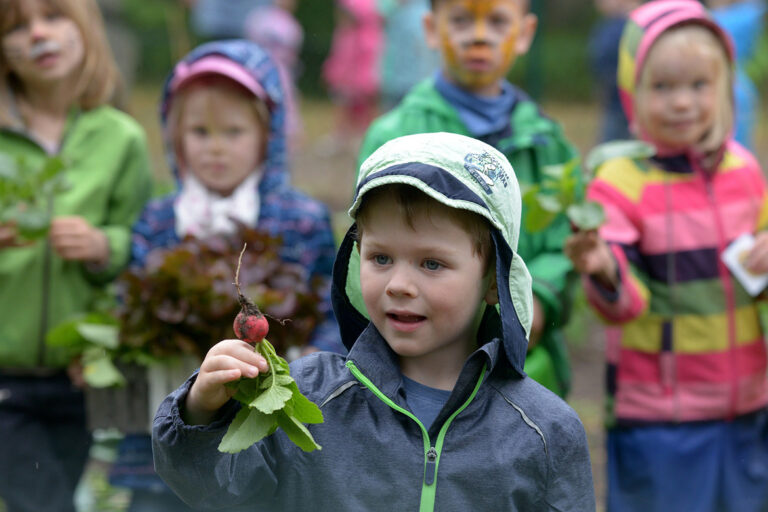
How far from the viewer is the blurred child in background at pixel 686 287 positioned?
3.89 m

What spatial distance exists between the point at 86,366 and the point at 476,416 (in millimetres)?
1952

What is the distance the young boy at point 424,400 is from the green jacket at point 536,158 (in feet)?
4.34

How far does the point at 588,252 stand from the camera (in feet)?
11.4

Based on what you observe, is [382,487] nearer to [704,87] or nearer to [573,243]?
[573,243]

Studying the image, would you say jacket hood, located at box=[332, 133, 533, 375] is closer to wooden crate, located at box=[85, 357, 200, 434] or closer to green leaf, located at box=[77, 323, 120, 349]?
wooden crate, located at box=[85, 357, 200, 434]

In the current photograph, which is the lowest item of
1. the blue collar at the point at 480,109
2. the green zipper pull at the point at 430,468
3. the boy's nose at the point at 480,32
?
the green zipper pull at the point at 430,468

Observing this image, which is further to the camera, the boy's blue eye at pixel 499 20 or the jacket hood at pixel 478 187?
the boy's blue eye at pixel 499 20

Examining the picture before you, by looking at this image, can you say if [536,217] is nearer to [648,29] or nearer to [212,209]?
[648,29]

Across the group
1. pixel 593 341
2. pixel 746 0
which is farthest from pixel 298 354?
pixel 746 0

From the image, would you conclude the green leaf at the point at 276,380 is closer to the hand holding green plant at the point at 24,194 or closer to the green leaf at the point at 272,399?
the green leaf at the point at 272,399

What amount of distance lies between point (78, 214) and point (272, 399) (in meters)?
2.29

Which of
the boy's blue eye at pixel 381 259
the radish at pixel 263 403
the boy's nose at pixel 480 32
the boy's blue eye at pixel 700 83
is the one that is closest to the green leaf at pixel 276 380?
the radish at pixel 263 403

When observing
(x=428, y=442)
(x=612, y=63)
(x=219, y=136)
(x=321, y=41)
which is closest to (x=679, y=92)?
(x=219, y=136)

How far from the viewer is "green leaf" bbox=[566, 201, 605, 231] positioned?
132 inches
